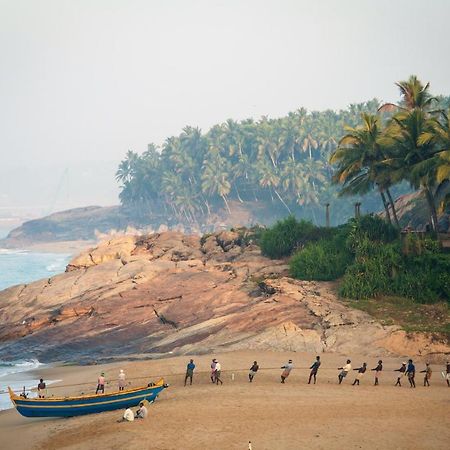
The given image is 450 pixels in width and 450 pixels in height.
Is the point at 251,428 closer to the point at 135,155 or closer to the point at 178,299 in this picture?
the point at 178,299

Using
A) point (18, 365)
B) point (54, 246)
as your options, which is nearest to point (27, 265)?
point (54, 246)

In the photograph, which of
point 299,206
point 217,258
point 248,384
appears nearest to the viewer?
point 248,384

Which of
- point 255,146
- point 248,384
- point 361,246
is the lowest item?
point 248,384

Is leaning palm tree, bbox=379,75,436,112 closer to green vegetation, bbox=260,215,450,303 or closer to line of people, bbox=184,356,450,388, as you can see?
green vegetation, bbox=260,215,450,303

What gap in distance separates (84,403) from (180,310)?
16947 mm

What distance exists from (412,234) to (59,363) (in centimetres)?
2379

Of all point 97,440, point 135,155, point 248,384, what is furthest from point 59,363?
point 135,155

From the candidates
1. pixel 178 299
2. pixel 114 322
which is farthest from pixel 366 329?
pixel 114 322

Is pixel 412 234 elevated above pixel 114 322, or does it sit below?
above

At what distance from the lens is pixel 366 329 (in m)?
37.1

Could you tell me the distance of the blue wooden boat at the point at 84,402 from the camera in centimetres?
2673

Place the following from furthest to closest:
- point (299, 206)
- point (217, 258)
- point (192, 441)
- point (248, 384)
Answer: point (299, 206) → point (217, 258) → point (248, 384) → point (192, 441)

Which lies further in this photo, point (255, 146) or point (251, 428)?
point (255, 146)

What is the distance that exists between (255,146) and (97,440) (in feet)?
405
